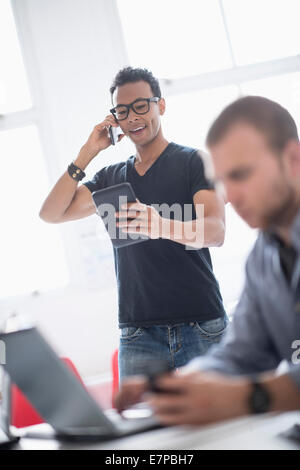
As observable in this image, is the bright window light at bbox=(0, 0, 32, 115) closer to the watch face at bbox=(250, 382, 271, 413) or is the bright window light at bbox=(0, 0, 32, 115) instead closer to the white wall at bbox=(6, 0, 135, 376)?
the white wall at bbox=(6, 0, 135, 376)

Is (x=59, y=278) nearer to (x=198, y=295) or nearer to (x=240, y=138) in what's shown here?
(x=198, y=295)

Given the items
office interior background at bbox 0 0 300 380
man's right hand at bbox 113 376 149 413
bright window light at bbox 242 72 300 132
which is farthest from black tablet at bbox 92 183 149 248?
bright window light at bbox 242 72 300 132

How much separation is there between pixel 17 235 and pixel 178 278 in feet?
7.59

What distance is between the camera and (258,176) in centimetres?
111

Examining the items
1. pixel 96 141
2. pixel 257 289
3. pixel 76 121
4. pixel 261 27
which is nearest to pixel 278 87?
pixel 261 27

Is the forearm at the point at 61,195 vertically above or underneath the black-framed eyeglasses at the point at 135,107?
underneath

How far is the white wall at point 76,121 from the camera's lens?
3900 mm

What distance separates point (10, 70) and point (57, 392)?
341cm

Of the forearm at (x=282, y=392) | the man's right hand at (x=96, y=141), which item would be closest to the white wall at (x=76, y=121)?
the man's right hand at (x=96, y=141)

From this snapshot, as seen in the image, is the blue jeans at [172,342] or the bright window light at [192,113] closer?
the blue jeans at [172,342]

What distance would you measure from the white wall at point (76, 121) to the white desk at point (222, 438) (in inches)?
109

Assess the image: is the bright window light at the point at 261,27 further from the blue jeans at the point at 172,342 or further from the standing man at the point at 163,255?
the blue jeans at the point at 172,342

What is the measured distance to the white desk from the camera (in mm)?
983

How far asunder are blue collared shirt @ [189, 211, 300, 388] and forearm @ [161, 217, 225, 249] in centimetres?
54
